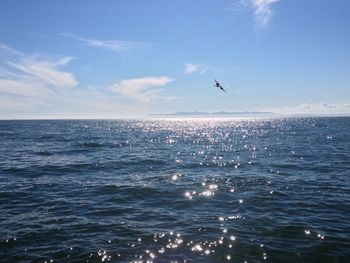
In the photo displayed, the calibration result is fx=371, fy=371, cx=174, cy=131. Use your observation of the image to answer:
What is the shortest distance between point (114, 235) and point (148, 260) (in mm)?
2869

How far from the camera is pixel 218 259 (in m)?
13.8

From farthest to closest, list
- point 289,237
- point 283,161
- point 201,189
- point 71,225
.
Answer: point 283,161, point 201,189, point 71,225, point 289,237

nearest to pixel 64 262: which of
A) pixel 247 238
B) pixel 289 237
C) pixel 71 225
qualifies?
pixel 71 225

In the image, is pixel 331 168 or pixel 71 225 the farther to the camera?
pixel 331 168

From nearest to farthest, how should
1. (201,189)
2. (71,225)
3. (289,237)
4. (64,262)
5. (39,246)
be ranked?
(64,262)
(39,246)
(289,237)
(71,225)
(201,189)

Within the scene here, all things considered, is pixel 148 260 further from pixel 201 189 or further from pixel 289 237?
pixel 201 189

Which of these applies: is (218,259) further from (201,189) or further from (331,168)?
(331,168)

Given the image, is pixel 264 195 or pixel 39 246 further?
pixel 264 195

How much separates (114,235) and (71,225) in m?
2.56

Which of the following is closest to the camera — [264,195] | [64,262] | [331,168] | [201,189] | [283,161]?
[64,262]

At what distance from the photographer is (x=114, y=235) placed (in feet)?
52.1

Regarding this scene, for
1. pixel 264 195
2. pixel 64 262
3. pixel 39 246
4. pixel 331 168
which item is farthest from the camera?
pixel 331 168

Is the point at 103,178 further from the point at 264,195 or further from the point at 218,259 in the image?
the point at 218,259

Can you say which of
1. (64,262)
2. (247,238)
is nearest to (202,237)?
(247,238)
